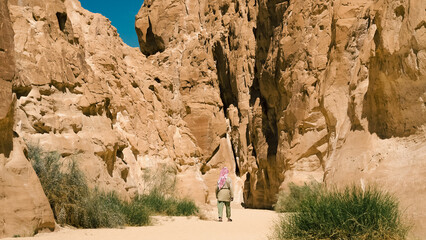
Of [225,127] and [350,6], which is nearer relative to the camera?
[350,6]

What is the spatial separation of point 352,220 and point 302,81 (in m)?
20.4

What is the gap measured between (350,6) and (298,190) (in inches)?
335

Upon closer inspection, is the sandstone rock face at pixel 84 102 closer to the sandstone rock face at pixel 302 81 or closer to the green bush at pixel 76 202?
the green bush at pixel 76 202

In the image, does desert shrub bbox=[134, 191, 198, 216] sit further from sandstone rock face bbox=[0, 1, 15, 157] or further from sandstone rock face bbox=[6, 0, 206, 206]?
sandstone rock face bbox=[0, 1, 15, 157]

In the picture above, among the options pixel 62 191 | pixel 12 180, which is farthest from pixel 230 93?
pixel 12 180

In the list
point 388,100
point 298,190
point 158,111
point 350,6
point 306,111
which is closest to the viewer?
point 388,100

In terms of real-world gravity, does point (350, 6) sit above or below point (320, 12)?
below

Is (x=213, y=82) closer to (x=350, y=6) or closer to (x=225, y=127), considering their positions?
(x=225, y=127)

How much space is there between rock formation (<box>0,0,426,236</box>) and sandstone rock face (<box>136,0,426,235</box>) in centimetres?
5

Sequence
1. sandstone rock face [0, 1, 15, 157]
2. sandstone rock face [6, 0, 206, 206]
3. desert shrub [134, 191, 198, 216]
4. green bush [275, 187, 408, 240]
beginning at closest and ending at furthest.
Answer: green bush [275, 187, 408, 240] → sandstone rock face [0, 1, 15, 157] → sandstone rock face [6, 0, 206, 206] → desert shrub [134, 191, 198, 216]

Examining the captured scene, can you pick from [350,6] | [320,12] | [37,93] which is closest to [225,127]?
[320,12]

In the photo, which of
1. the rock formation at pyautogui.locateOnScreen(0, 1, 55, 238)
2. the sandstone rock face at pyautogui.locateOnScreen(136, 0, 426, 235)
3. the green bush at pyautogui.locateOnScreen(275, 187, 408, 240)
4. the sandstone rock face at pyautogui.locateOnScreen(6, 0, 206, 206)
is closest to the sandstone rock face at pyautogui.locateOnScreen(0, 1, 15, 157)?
the rock formation at pyautogui.locateOnScreen(0, 1, 55, 238)

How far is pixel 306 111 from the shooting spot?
2533 centimetres

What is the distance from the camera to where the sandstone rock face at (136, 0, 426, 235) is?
8.02 m
